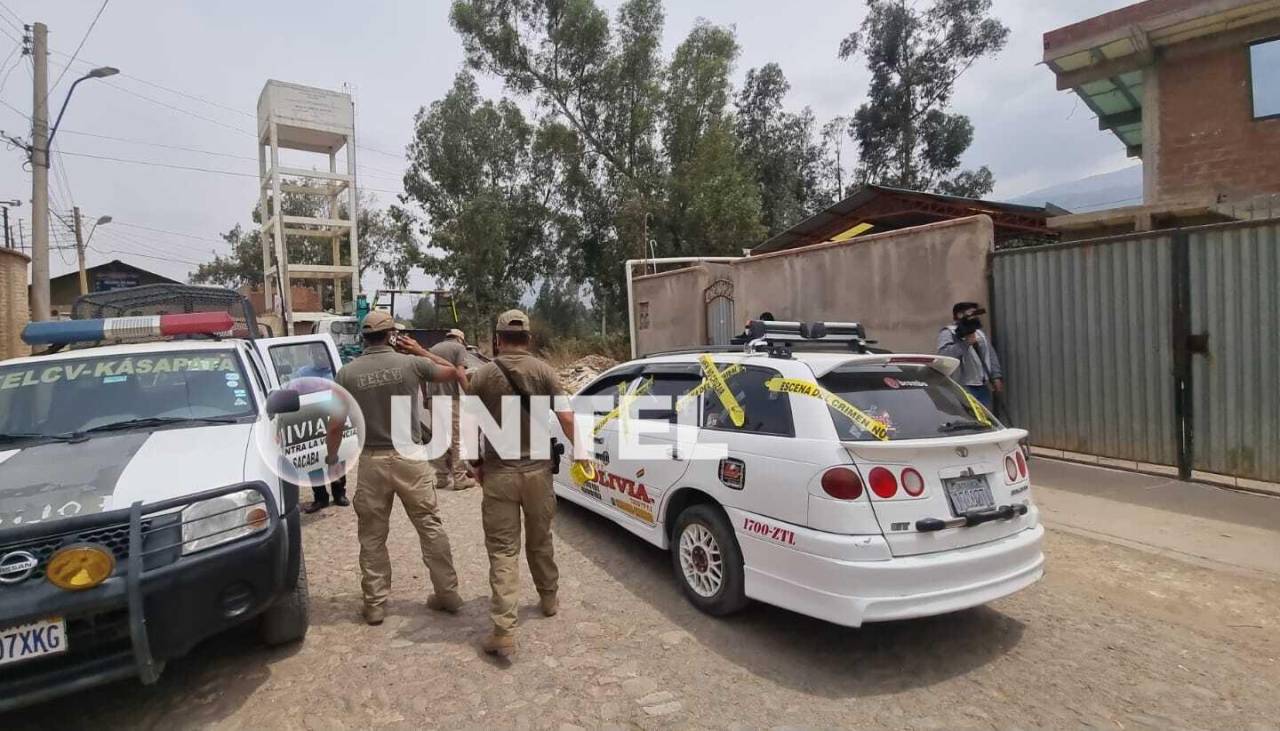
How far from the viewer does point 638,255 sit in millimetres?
22234

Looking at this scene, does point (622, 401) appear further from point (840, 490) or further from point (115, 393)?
point (115, 393)

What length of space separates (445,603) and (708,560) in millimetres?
1581

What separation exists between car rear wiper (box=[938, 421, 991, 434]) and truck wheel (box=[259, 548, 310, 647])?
3349 mm

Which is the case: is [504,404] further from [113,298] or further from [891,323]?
[113,298]

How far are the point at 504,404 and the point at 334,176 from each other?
1194 inches

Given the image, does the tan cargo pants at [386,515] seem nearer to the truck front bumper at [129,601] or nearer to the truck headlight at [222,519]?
the truck headlight at [222,519]

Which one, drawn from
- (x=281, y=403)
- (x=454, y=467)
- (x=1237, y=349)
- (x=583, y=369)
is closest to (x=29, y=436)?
(x=281, y=403)

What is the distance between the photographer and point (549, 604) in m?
3.97

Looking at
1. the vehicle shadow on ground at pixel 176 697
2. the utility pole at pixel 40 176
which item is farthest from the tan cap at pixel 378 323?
the utility pole at pixel 40 176

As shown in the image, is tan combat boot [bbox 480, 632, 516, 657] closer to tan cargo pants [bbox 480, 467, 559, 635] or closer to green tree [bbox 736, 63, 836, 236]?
tan cargo pants [bbox 480, 467, 559, 635]

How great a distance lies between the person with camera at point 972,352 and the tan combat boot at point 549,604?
442cm

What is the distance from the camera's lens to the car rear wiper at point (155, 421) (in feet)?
12.1

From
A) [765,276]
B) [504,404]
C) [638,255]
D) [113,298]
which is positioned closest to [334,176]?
[638,255]

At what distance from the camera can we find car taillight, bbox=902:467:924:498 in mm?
3191
